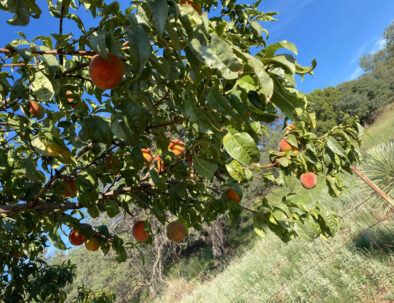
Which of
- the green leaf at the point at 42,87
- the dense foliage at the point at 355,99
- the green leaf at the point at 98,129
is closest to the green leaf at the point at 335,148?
the green leaf at the point at 98,129

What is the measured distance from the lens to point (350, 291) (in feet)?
12.8

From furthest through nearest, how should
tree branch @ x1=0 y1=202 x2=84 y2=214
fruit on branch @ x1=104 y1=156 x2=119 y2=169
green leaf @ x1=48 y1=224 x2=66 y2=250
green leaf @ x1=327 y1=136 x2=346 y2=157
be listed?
1. fruit on branch @ x1=104 y1=156 x2=119 y2=169
2. green leaf @ x1=48 y1=224 x2=66 y2=250
3. tree branch @ x1=0 y1=202 x2=84 y2=214
4. green leaf @ x1=327 y1=136 x2=346 y2=157

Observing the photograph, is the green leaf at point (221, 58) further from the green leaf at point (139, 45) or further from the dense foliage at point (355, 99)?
the dense foliage at point (355, 99)

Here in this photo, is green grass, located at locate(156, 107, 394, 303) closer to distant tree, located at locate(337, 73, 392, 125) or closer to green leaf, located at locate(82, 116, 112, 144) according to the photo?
green leaf, located at locate(82, 116, 112, 144)

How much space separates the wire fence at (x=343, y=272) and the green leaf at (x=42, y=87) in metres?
4.12

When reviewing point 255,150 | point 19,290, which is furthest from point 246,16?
point 19,290

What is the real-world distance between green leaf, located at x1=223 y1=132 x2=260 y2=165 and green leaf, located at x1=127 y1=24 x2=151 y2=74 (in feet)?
1.03

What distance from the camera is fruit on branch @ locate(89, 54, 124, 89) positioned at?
2.90 feet

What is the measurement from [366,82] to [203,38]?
28.6 m

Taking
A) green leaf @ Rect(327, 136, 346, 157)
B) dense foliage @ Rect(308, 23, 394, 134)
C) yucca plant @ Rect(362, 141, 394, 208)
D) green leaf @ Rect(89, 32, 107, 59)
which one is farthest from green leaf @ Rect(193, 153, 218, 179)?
dense foliage @ Rect(308, 23, 394, 134)

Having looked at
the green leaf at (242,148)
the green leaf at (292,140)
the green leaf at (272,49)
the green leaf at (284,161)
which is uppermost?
the green leaf at (272,49)

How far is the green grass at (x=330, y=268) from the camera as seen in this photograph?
3906mm

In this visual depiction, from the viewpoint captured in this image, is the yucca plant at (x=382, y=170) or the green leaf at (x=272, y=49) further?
the yucca plant at (x=382, y=170)

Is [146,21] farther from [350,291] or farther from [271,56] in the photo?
[350,291]
